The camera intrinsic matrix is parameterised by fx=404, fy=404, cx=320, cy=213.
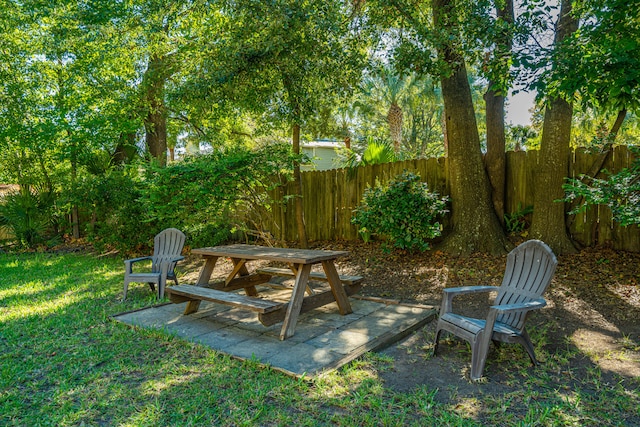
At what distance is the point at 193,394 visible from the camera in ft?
8.57

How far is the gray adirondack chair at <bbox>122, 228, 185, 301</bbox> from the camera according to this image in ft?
16.4

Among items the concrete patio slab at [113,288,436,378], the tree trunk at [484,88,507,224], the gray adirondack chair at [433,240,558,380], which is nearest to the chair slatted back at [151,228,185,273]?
the concrete patio slab at [113,288,436,378]

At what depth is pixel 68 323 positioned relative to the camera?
417 cm

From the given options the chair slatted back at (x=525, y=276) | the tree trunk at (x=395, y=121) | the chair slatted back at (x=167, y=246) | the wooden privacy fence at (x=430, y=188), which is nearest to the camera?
the chair slatted back at (x=525, y=276)

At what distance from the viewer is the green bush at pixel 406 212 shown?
5.84 metres

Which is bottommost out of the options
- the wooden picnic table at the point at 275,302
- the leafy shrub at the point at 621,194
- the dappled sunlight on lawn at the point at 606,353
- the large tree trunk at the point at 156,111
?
the dappled sunlight on lawn at the point at 606,353

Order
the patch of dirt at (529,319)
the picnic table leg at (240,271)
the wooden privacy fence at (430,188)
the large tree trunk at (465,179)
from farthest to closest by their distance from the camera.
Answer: the large tree trunk at (465,179) < the wooden privacy fence at (430,188) < the picnic table leg at (240,271) < the patch of dirt at (529,319)

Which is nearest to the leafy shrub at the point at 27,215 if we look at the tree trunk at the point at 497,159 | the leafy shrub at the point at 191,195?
the leafy shrub at the point at 191,195

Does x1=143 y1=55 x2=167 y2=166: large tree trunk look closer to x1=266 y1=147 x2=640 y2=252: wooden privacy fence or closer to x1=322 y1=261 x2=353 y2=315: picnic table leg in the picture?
x1=266 y1=147 x2=640 y2=252: wooden privacy fence

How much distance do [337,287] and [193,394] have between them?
6.19 ft

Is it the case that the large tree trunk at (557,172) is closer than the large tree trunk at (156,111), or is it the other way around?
the large tree trunk at (557,172)

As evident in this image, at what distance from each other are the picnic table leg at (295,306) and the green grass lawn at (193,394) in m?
0.60

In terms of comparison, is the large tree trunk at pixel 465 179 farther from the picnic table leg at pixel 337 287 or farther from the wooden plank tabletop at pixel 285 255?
the wooden plank tabletop at pixel 285 255

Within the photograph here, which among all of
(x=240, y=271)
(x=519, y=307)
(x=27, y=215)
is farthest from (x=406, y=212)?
(x=27, y=215)
